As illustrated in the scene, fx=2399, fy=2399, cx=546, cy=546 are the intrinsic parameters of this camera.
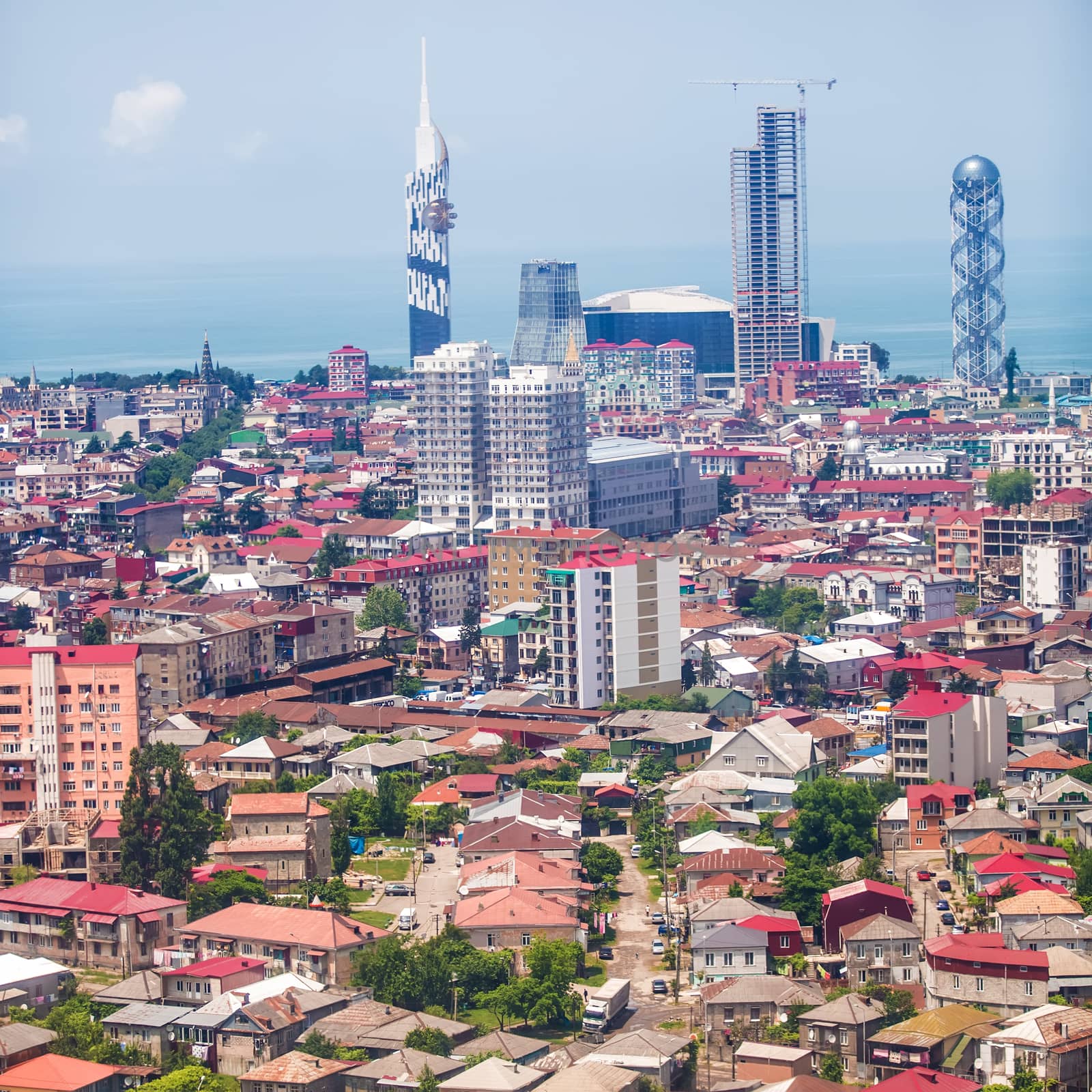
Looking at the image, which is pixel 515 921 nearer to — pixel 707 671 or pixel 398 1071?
pixel 398 1071

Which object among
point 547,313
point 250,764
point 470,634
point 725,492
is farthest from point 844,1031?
point 547,313

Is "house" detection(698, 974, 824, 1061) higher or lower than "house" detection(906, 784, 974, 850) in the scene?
lower

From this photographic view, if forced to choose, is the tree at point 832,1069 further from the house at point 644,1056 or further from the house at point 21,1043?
Answer: the house at point 21,1043

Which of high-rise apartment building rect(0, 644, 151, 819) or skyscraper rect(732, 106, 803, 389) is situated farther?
skyscraper rect(732, 106, 803, 389)

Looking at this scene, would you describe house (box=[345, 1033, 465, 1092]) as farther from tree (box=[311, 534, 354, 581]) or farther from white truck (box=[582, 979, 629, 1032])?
tree (box=[311, 534, 354, 581])

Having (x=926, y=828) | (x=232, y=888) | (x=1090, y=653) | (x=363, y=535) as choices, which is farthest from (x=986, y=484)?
(x=232, y=888)

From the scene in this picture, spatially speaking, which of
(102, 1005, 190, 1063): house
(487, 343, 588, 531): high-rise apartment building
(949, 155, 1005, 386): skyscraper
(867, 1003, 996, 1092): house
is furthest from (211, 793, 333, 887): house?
(949, 155, 1005, 386): skyscraper
